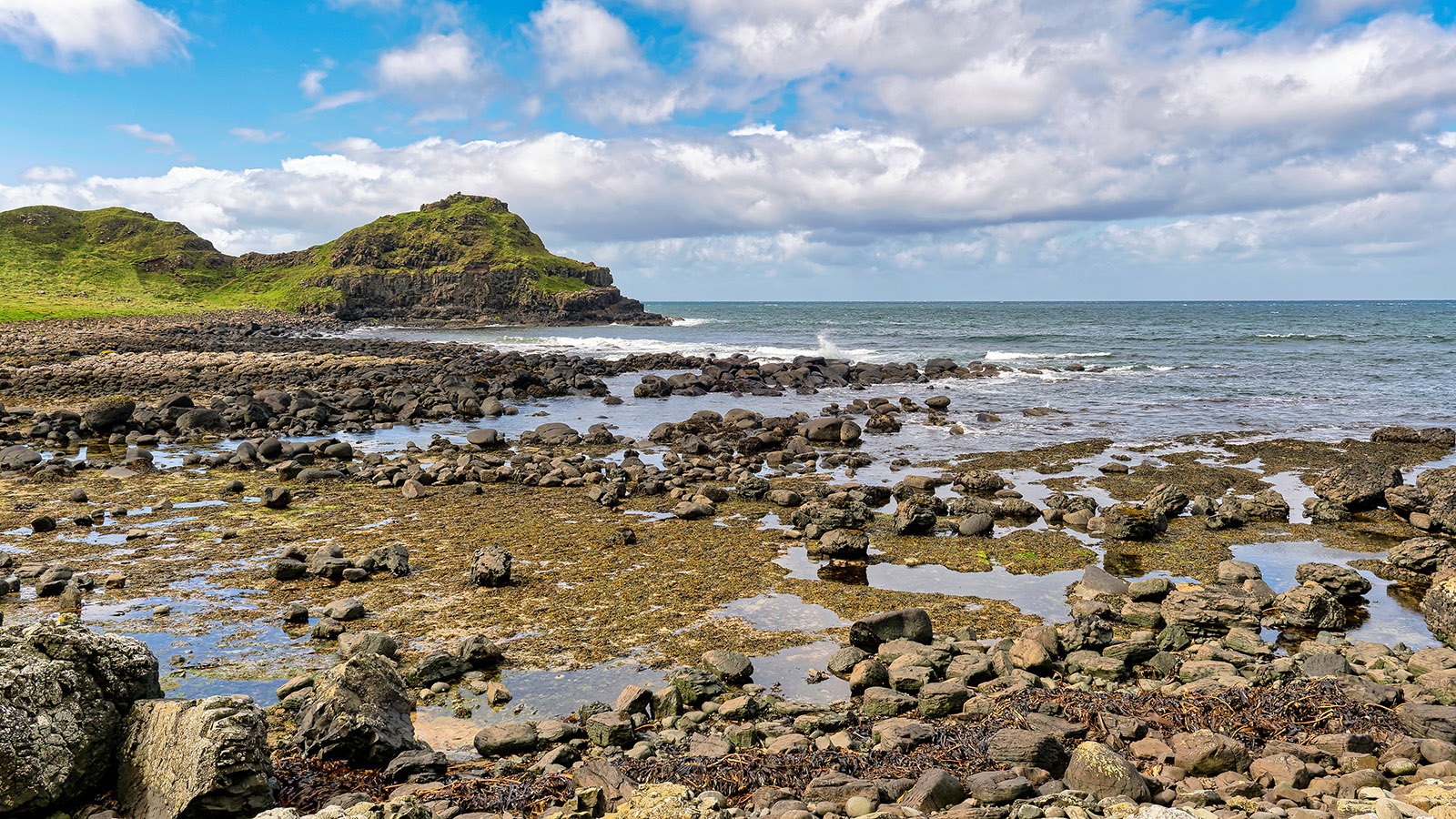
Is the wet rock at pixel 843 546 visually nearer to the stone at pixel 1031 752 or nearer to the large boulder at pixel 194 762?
the stone at pixel 1031 752

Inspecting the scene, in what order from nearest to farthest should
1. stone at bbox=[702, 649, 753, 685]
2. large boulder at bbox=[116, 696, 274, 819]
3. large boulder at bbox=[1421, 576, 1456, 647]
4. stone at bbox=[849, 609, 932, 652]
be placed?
large boulder at bbox=[116, 696, 274, 819] → stone at bbox=[702, 649, 753, 685] → stone at bbox=[849, 609, 932, 652] → large boulder at bbox=[1421, 576, 1456, 647]

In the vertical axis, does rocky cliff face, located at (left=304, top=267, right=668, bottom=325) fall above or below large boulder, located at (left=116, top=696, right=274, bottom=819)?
above

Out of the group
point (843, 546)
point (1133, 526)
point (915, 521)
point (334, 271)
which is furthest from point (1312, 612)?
point (334, 271)

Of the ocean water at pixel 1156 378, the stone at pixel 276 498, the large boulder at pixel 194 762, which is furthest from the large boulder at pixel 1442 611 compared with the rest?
the stone at pixel 276 498

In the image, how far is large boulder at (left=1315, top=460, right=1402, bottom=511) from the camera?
1709 centimetres

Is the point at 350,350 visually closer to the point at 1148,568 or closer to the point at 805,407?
the point at 805,407

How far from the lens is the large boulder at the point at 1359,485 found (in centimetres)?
1709

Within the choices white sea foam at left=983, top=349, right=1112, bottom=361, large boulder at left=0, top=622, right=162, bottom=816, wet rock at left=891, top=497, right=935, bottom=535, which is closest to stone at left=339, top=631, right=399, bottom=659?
large boulder at left=0, top=622, right=162, bottom=816

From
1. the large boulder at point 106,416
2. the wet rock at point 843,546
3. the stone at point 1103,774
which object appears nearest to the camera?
the stone at point 1103,774

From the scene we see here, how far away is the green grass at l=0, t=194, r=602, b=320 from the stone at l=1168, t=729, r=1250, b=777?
5099 inches

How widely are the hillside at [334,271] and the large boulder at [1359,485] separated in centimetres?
12526

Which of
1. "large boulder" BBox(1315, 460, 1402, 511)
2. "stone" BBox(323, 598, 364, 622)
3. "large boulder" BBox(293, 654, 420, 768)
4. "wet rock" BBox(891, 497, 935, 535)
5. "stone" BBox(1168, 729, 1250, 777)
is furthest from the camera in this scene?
"large boulder" BBox(1315, 460, 1402, 511)

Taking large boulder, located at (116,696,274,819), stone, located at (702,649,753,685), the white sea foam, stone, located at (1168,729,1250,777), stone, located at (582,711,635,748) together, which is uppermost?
the white sea foam

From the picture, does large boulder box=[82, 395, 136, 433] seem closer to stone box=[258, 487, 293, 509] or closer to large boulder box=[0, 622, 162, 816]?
stone box=[258, 487, 293, 509]
